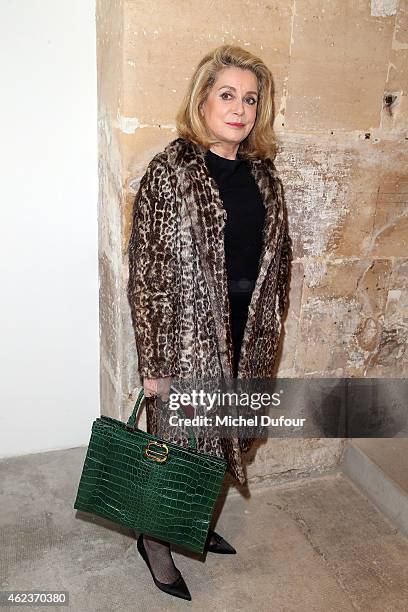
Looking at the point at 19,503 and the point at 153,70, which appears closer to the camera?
the point at 153,70

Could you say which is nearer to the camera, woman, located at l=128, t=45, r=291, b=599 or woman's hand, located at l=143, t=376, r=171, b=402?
woman, located at l=128, t=45, r=291, b=599

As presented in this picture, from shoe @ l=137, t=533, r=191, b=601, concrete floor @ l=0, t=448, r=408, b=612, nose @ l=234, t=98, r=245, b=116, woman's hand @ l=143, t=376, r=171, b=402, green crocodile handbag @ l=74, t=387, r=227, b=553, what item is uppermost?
nose @ l=234, t=98, r=245, b=116

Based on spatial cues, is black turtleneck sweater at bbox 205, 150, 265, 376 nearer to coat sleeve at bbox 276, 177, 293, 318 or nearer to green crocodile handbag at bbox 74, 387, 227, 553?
coat sleeve at bbox 276, 177, 293, 318

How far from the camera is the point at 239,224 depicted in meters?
2.21

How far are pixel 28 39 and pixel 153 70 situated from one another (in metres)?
0.68

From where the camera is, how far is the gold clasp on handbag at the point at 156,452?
2117 millimetres

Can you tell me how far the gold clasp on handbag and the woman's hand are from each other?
8.3 inches

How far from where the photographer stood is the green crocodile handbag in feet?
7.00

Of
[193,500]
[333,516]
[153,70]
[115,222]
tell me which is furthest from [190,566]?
[153,70]

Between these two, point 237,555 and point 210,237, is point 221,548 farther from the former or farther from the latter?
point 210,237

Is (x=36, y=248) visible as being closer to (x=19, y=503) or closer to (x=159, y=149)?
(x=159, y=149)

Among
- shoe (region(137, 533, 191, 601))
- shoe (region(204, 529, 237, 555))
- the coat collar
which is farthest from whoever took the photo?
shoe (region(204, 529, 237, 555))

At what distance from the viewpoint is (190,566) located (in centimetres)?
257

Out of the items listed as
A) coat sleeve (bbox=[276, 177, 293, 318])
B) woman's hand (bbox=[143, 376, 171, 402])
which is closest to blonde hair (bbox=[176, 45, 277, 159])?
coat sleeve (bbox=[276, 177, 293, 318])
